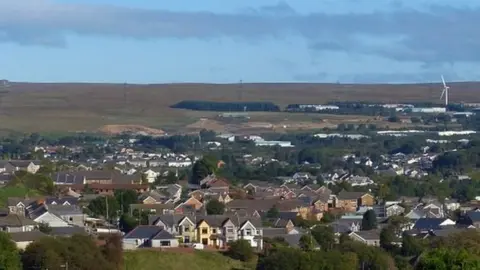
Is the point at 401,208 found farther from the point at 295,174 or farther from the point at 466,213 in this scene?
the point at 295,174

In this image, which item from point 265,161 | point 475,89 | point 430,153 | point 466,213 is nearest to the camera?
point 466,213

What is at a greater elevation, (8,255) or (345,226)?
(8,255)

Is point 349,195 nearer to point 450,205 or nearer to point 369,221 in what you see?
point 450,205

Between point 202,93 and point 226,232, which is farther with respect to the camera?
point 202,93

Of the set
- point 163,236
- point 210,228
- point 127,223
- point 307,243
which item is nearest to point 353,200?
point 210,228

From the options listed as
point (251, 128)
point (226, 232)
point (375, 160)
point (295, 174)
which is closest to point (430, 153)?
point (375, 160)

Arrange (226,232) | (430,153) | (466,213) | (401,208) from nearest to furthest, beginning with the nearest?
(226,232)
(466,213)
(401,208)
(430,153)
